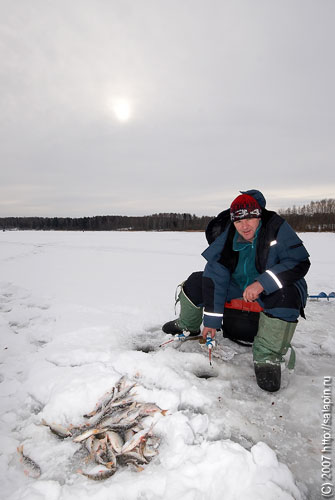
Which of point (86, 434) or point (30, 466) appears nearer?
point (30, 466)

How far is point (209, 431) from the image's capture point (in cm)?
188

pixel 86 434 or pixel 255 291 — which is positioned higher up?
pixel 255 291

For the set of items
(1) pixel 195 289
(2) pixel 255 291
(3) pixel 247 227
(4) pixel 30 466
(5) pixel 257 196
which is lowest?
(4) pixel 30 466

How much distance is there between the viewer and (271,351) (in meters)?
2.40

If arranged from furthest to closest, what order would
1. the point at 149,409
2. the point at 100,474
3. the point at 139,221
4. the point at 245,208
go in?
the point at 139,221 → the point at 245,208 → the point at 149,409 → the point at 100,474

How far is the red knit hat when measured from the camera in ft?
8.36

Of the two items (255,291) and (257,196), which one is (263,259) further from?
(257,196)

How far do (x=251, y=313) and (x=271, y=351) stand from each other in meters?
0.55

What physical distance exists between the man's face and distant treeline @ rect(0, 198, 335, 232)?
8670 centimetres

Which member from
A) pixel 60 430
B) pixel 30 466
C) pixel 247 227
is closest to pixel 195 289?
pixel 247 227

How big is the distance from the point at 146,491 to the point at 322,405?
149 cm

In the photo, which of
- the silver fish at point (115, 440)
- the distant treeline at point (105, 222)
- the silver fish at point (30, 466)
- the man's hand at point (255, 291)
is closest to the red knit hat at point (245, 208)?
the man's hand at point (255, 291)

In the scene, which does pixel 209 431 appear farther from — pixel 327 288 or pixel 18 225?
pixel 18 225

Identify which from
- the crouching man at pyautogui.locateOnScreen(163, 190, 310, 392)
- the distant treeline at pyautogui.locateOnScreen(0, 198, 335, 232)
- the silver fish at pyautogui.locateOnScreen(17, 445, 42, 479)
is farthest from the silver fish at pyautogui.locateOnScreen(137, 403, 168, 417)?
the distant treeline at pyautogui.locateOnScreen(0, 198, 335, 232)
